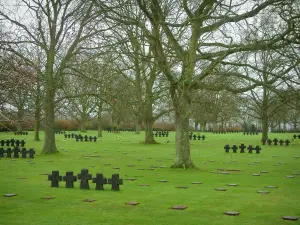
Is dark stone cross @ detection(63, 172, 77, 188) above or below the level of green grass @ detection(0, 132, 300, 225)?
above

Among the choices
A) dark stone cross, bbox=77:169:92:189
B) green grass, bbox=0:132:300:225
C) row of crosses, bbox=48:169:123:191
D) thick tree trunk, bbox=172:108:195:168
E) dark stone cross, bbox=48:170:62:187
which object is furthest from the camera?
thick tree trunk, bbox=172:108:195:168

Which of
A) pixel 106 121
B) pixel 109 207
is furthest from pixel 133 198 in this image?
pixel 106 121

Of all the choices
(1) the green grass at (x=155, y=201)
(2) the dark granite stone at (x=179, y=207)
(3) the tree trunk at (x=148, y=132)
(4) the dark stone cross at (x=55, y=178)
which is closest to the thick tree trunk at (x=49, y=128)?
(1) the green grass at (x=155, y=201)

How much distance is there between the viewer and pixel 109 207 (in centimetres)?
892

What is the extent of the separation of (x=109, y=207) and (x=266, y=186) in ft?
18.1

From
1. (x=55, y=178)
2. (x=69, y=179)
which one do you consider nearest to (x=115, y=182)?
(x=69, y=179)

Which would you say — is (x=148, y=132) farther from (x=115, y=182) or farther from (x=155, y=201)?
(x=155, y=201)

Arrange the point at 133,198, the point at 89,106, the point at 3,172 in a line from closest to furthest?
the point at 133,198
the point at 3,172
the point at 89,106

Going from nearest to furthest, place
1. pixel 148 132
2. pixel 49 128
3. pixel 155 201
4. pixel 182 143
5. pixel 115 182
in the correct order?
pixel 155 201 → pixel 115 182 → pixel 182 143 → pixel 49 128 → pixel 148 132

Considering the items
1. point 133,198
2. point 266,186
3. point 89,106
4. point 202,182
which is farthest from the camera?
point 89,106

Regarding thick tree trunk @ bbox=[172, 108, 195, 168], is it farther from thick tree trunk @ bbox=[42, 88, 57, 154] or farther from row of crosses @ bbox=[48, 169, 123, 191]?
thick tree trunk @ bbox=[42, 88, 57, 154]

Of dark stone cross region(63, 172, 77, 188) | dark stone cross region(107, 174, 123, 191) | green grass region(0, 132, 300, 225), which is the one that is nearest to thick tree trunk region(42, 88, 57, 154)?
green grass region(0, 132, 300, 225)

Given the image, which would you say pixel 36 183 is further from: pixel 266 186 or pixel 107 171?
pixel 266 186

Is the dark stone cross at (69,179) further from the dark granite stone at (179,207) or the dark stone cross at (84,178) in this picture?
the dark granite stone at (179,207)
